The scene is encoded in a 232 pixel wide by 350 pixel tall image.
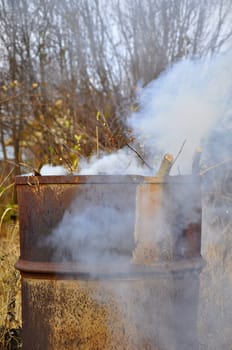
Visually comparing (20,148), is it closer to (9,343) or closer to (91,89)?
(91,89)

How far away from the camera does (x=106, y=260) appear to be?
2461 mm

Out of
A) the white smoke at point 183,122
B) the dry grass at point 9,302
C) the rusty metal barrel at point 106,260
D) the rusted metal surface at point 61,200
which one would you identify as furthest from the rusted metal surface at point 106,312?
the dry grass at point 9,302

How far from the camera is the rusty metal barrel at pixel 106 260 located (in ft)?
8.08

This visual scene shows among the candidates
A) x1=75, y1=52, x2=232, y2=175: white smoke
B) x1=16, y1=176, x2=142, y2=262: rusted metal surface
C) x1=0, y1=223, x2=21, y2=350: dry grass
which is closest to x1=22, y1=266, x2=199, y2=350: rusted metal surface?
x1=16, y1=176, x2=142, y2=262: rusted metal surface

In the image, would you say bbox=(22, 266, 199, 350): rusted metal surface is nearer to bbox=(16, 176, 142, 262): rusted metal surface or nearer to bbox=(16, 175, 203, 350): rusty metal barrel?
bbox=(16, 175, 203, 350): rusty metal barrel

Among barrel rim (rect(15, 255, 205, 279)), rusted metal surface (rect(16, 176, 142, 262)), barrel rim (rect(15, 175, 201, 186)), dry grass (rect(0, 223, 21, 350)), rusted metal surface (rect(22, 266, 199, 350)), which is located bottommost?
dry grass (rect(0, 223, 21, 350))

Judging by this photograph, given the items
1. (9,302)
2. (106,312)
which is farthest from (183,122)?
(9,302)

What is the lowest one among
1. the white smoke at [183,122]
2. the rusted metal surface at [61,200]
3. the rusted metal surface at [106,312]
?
the rusted metal surface at [106,312]

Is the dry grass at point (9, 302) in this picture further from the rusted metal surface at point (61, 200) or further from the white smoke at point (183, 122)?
the rusted metal surface at point (61, 200)

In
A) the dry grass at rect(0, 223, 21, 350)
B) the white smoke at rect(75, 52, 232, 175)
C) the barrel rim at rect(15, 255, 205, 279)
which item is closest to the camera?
the barrel rim at rect(15, 255, 205, 279)

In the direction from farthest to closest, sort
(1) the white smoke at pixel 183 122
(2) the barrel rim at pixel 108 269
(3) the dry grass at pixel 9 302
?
(3) the dry grass at pixel 9 302
(1) the white smoke at pixel 183 122
(2) the barrel rim at pixel 108 269

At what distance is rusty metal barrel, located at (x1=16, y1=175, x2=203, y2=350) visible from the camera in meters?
2.46

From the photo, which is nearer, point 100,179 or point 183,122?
point 100,179

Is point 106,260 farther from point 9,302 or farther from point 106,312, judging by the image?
point 9,302
